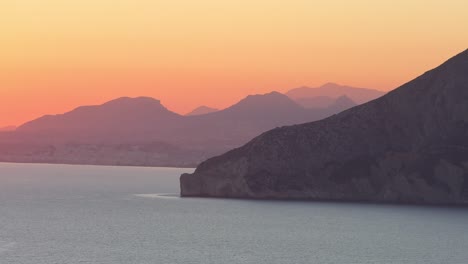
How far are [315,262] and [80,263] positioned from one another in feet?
77.2

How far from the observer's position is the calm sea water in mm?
120375

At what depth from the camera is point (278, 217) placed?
171m

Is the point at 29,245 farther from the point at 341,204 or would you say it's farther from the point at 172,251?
the point at 341,204

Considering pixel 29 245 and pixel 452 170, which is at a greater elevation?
pixel 452 170

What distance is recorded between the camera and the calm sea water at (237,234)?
120375 mm

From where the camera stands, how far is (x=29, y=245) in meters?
127

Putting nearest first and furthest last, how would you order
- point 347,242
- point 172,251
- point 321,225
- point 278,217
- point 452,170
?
point 172,251
point 347,242
point 321,225
point 278,217
point 452,170

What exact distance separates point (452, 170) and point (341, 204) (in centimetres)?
1952

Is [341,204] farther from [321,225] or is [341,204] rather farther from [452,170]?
[321,225]

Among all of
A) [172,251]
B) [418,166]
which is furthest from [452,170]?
[172,251]

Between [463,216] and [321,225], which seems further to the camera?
[463,216]

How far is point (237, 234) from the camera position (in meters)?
146

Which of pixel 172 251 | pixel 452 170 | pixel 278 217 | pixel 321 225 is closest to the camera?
pixel 172 251

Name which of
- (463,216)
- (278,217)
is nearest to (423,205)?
(463,216)
